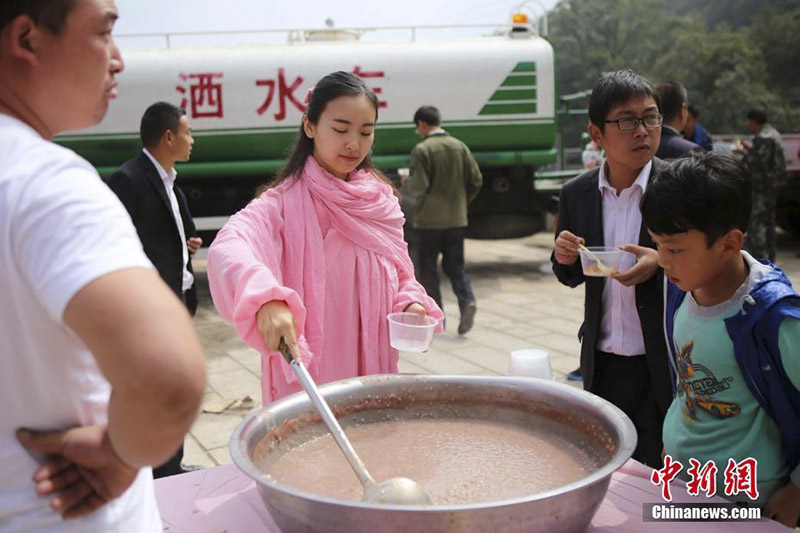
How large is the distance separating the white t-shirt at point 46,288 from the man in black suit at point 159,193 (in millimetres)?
2541

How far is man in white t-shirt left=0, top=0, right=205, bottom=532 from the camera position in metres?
0.71

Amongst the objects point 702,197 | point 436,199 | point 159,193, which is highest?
point 702,197

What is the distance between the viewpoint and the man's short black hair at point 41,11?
2.55ft

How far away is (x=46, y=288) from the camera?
719mm

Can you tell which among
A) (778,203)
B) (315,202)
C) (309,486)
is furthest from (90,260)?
(778,203)

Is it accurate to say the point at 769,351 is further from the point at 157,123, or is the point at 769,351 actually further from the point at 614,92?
the point at 157,123

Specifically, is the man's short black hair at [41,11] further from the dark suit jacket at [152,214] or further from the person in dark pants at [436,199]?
the person in dark pants at [436,199]

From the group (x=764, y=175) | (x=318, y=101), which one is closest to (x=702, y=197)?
(x=318, y=101)

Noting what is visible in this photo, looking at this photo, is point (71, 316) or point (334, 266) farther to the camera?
point (334, 266)

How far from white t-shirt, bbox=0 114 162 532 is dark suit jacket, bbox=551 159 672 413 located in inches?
65.5

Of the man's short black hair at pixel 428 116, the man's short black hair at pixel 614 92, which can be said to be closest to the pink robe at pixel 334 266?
the man's short black hair at pixel 614 92

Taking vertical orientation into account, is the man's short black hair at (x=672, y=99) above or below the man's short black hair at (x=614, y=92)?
below

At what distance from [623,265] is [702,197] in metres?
0.53

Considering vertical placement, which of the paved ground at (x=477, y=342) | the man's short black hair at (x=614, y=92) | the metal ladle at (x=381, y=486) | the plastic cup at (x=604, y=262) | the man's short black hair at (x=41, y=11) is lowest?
the paved ground at (x=477, y=342)
